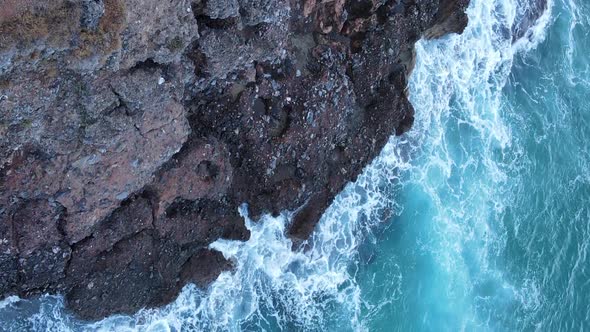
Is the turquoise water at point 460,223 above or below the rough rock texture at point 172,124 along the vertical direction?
below

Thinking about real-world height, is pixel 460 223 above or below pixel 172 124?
below

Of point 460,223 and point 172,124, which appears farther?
point 460,223

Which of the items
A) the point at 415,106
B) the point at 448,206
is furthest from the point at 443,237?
the point at 415,106

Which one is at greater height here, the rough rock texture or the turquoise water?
the rough rock texture

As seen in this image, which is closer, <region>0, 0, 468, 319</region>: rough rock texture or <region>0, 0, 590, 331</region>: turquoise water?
<region>0, 0, 468, 319</region>: rough rock texture

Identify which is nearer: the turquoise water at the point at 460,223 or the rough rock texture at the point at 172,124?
the rough rock texture at the point at 172,124
